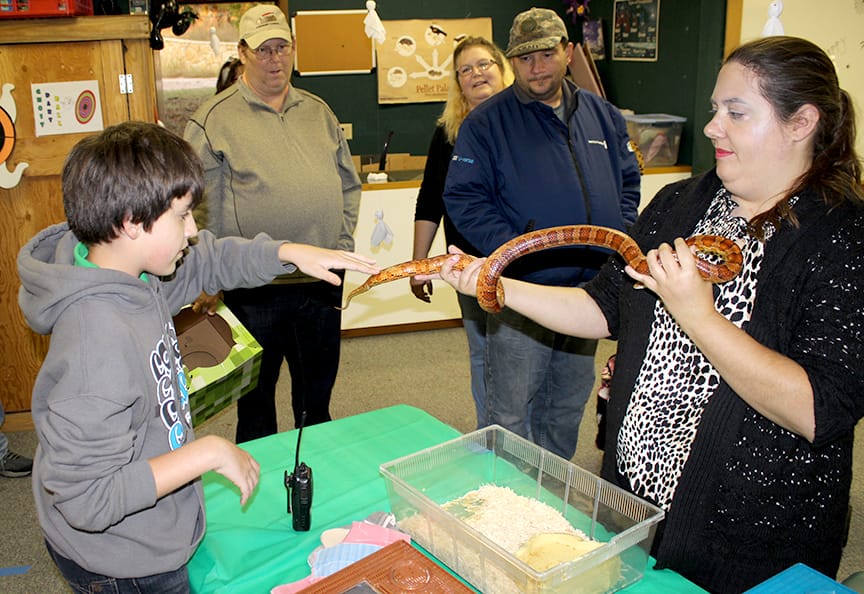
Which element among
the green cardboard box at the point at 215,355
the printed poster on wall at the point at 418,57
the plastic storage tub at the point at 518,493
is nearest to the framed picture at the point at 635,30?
the printed poster on wall at the point at 418,57

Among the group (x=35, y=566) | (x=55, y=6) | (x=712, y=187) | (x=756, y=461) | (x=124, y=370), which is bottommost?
(x=35, y=566)

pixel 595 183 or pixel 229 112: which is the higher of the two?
pixel 229 112

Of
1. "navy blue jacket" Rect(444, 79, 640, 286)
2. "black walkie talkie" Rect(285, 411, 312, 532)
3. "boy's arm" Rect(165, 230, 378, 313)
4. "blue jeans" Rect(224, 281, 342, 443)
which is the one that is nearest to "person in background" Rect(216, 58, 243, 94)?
"blue jeans" Rect(224, 281, 342, 443)

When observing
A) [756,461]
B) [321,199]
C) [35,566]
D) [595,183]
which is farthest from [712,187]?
[35,566]

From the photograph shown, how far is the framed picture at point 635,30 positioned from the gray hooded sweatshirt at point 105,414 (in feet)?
16.8

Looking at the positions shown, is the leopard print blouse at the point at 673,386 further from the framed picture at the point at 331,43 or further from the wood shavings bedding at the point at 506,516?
the framed picture at the point at 331,43

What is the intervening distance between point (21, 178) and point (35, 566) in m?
1.87

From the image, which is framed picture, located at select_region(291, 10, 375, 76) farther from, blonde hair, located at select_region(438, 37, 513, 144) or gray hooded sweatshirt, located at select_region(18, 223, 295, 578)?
gray hooded sweatshirt, located at select_region(18, 223, 295, 578)

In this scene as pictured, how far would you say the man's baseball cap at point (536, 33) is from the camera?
2.71 metres

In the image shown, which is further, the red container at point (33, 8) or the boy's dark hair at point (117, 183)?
the red container at point (33, 8)

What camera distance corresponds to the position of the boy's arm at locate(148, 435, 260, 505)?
1.32m

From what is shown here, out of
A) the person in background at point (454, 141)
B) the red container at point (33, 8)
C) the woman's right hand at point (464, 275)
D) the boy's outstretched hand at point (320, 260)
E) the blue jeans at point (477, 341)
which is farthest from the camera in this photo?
the red container at point (33, 8)

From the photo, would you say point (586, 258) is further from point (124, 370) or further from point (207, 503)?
point (124, 370)

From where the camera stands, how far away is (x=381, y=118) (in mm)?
6543
